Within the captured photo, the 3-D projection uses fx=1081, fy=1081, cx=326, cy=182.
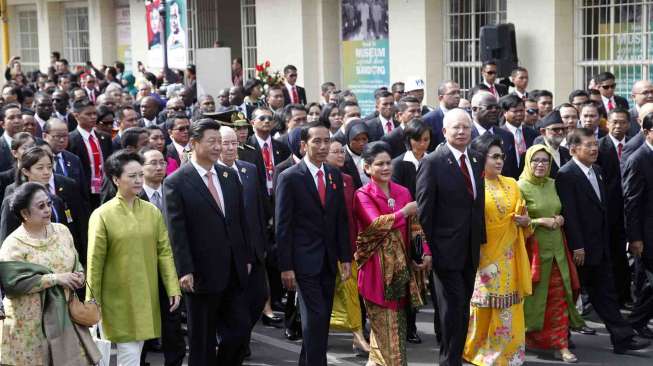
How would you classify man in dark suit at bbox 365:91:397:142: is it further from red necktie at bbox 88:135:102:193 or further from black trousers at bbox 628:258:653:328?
black trousers at bbox 628:258:653:328

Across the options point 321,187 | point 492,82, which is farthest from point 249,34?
point 321,187

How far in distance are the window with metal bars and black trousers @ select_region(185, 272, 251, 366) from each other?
40.4 feet

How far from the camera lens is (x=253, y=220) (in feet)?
28.0

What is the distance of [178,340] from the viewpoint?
7.97 metres

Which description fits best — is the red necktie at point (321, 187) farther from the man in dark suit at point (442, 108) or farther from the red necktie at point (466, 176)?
the man in dark suit at point (442, 108)

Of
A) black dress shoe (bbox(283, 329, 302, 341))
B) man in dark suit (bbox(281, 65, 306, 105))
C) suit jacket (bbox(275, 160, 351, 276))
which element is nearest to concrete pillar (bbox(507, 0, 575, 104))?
man in dark suit (bbox(281, 65, 306, 105))

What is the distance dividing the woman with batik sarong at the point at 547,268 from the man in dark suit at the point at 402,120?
7.80 feet

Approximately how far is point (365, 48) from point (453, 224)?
14067mm

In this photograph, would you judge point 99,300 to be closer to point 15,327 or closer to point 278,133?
point 15,327

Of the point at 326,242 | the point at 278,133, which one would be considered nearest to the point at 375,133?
the point at 278,133

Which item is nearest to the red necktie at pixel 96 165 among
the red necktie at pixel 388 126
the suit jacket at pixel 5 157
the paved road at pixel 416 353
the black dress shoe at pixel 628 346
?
the suit jacket at pixel 5 157

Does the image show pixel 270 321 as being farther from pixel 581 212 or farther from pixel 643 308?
pixel 643 308

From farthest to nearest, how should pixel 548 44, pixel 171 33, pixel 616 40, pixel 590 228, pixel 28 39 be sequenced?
pixel 28 39 < pixel 171 33 < pixel 548 44 < pixel 616 40 < pixel 590 228

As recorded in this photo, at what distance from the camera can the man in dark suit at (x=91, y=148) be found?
1162cm
